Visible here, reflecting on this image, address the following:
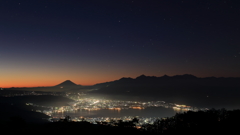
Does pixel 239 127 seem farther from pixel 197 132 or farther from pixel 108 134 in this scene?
pixel 108 134

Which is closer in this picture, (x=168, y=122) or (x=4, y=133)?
(x=4, y=133)

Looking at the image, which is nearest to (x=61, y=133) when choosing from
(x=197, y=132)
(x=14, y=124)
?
(x=14, y=124)

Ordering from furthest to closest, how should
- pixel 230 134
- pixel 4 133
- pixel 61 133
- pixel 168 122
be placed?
pixel 168 122
pixel 230 134
pixel 61 133
pixel 4 133

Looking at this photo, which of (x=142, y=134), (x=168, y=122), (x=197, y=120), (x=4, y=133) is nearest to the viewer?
(x=4, y=133)

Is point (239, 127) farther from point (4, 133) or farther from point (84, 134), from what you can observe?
point (4, 133)

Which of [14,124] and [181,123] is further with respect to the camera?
[181,123]

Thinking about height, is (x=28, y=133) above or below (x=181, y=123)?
above

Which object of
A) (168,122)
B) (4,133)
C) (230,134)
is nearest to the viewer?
(4,133)

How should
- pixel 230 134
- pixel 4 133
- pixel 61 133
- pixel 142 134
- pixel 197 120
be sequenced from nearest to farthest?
pixel 4 133, pixel 61 133, pixel 230 134, pixel 142 134, pixel 197 120

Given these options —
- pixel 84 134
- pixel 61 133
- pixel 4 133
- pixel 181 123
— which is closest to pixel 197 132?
pixel 181 123
